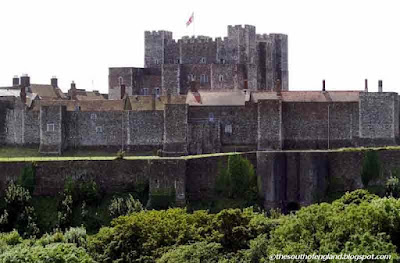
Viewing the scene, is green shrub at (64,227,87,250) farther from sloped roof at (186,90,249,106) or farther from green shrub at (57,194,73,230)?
sloped roof at (186,90,249,106)

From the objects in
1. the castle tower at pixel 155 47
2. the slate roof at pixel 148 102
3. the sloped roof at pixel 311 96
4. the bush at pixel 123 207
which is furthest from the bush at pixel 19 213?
the castle tower at pixel 155 47

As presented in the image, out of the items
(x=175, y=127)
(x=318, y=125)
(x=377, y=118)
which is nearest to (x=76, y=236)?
(x=175, y=127)

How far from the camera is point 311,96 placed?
61188mm

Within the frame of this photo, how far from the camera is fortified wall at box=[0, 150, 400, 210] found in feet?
168

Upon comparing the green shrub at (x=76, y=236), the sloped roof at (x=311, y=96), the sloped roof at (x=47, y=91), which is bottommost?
the green shrub at (x=76, y=236)

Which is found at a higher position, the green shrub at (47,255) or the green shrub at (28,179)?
the green shrub at (28,179)

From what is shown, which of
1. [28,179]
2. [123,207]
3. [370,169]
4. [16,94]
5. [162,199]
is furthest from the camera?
[16,94]

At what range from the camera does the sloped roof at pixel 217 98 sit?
2384 inches

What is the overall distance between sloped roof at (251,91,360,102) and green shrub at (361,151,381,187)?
8512 mm

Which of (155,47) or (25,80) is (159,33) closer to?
(155,47)

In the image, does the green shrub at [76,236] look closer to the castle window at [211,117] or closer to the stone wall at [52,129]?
the stone wall at [52,129]

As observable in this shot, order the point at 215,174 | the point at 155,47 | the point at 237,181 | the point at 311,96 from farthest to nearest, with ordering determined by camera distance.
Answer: the point at 155,47 → the point at 311,96 → the point at 215,174 → the point at 237,181

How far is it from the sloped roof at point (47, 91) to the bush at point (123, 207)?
2671cm

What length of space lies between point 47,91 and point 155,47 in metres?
9.67
